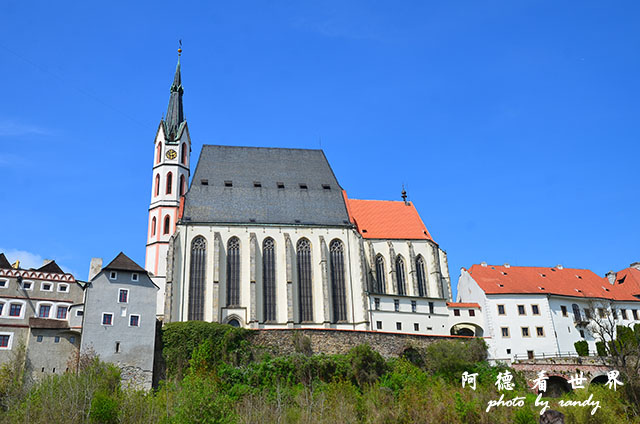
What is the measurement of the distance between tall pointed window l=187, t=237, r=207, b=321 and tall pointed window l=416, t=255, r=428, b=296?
1861 centimetres

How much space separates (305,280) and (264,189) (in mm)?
9950

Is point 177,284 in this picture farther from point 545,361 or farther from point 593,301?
point 593,301

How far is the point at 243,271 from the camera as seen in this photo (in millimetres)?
54406

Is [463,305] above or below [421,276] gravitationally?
below

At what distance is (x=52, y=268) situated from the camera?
167ft

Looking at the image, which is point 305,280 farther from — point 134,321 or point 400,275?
point 134,321

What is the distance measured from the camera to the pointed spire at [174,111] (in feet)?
211

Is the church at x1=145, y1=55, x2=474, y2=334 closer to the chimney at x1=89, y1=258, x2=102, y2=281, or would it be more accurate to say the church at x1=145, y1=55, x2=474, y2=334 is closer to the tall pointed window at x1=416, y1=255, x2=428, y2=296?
the tall pointed window at x1=416, y1=255, x2=428, y2=296

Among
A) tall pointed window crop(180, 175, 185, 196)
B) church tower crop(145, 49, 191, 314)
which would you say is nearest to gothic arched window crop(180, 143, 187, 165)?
church tower crop(145, 49, 191, 314)

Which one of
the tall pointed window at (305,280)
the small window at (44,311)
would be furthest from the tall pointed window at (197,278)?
the small window at (44,311)

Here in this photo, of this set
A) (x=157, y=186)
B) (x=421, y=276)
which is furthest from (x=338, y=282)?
(x=157, y=186)

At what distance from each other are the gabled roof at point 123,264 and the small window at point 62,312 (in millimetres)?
4814

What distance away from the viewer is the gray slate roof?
57.4m

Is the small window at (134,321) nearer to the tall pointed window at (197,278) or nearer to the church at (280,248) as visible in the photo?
the church at (280,248)
